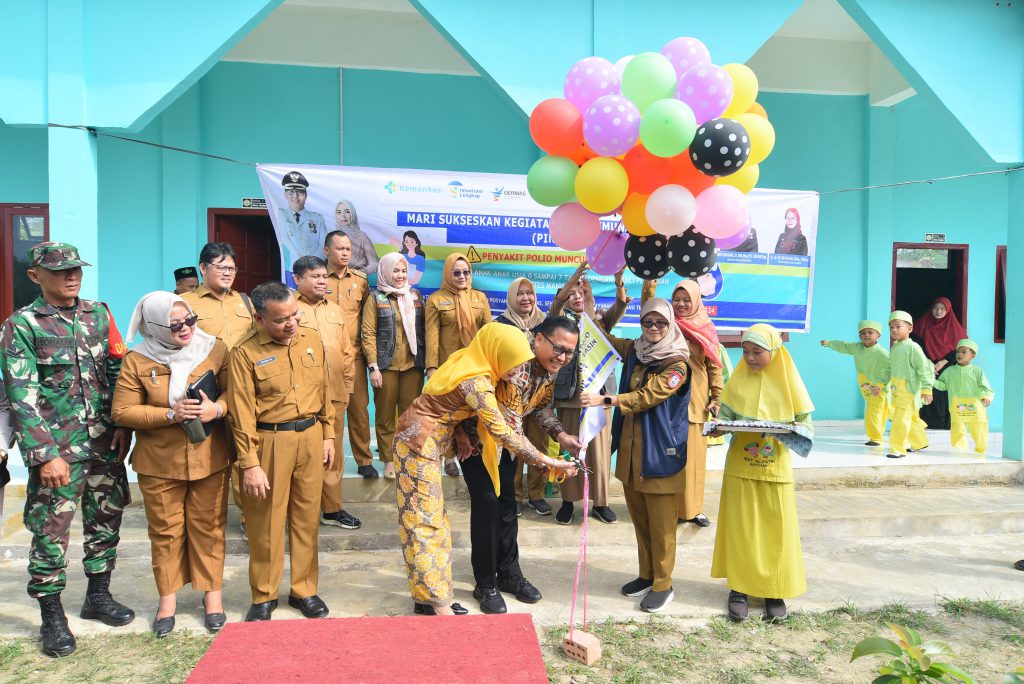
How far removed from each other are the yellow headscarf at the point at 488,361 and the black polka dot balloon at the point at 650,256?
3.28 feet

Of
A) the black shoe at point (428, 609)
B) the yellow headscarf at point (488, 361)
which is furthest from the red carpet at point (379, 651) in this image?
the black shoe at point (428, 609)

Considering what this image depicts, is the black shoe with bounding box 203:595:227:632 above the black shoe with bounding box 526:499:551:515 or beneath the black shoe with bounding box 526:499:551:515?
beneath

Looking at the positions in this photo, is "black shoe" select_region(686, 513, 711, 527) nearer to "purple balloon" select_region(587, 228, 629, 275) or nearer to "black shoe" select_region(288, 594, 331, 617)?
"purple balloon" select_region(587, 228, 629, 275)

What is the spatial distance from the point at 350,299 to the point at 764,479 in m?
2.92

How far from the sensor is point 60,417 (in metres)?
3.24

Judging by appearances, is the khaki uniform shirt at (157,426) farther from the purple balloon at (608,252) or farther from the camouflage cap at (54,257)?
the purple balloon at (608,252)

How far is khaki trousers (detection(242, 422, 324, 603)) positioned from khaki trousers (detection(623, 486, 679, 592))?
165cm

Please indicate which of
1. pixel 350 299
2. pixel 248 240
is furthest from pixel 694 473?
pixel 248 240

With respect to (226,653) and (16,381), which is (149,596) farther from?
(226,653)

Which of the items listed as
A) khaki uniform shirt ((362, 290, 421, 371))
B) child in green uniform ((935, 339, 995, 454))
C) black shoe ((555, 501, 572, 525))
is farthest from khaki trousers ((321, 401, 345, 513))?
child in green uniform ((935, 339, 995, 454))

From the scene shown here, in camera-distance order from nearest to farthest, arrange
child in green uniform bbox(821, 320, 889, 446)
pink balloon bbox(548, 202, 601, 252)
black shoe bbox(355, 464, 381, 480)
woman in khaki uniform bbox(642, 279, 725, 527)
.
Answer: pink balloon bbox(548, 202, 601, 252), woman in khaki uniform bbox(642, 279, 725, 527), black shoe bbox(355, 464, 381, 480), child in green uniform bbox(821, 320, 889, 446)

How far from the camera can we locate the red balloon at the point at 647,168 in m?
3.57

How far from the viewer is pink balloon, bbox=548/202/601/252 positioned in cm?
380

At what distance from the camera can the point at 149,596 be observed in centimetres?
385
